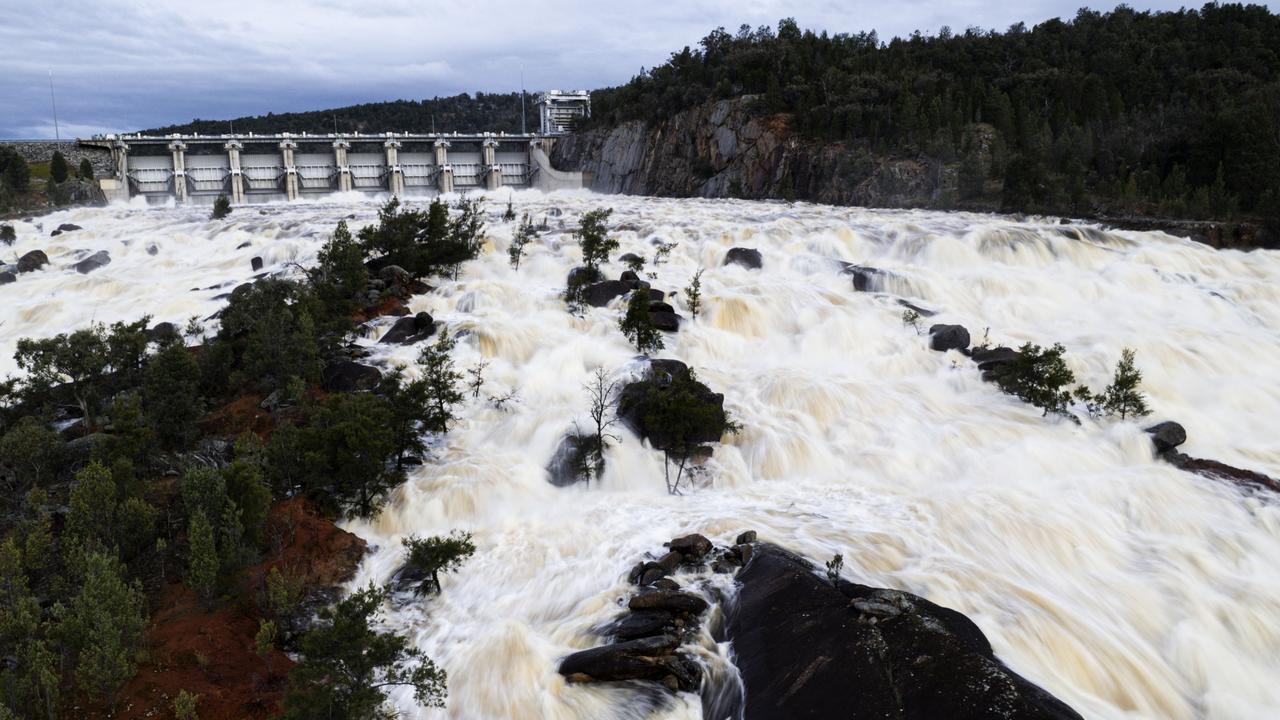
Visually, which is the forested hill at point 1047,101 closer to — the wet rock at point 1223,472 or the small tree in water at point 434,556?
the wet rock at point 1223,472

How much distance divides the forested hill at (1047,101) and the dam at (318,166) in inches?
510

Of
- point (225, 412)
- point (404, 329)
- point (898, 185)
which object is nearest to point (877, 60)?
point (898, 185)

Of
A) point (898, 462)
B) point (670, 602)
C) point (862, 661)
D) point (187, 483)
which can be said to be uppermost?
point (187, 483)

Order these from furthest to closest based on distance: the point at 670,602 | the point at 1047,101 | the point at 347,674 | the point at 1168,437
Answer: the point at 1047,101, the point at 1168,437, the point at 670,602, the point at 347,674

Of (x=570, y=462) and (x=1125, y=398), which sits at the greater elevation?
(x=1125, y=398)

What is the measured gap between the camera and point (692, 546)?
46.6ft

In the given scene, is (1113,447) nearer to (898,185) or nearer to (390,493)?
(390,493)

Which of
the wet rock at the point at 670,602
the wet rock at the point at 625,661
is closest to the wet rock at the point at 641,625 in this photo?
the wet rock at the point at 670,602

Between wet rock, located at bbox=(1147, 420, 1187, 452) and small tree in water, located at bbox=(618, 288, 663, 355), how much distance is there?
13.7 metres

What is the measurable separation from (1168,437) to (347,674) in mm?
18981

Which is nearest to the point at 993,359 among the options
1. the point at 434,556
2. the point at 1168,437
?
the point at 1168,437

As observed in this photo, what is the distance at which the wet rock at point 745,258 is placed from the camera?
34.9 m

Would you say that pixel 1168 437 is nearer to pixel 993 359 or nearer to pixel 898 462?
pixel 993 359

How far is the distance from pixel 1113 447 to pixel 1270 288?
19.5 meters
